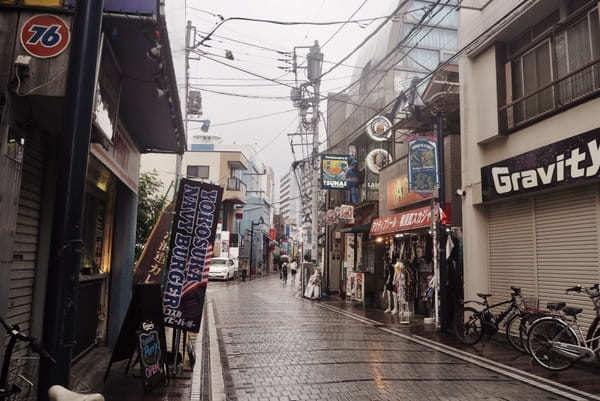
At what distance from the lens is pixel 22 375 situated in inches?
192

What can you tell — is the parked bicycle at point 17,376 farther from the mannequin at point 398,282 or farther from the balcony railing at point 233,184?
the balcony railing at point 233,184

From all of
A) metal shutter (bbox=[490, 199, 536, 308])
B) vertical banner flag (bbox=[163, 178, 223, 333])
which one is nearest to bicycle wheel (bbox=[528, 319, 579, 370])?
metal shutter (bbox=[490, 199, 536, 308])

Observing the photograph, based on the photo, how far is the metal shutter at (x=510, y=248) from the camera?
34.3 ft

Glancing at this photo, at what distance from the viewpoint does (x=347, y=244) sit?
75.9ft

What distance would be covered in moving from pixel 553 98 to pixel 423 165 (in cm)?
368

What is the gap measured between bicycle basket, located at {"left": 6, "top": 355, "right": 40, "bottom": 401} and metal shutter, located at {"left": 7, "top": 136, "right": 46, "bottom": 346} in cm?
50

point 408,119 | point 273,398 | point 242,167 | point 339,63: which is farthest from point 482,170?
point 242,167

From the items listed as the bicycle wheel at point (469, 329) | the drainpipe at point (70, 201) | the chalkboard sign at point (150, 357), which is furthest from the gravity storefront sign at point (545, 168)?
the drainpipe at point (70, 201)

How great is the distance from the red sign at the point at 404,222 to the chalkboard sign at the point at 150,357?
8.93 meters

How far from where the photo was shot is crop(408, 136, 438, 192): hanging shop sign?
504 inches

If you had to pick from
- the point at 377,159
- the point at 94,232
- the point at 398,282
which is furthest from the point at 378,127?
the point at 94,232

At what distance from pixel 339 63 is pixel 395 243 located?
7.08 m

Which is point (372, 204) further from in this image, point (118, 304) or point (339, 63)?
point (118, 304)

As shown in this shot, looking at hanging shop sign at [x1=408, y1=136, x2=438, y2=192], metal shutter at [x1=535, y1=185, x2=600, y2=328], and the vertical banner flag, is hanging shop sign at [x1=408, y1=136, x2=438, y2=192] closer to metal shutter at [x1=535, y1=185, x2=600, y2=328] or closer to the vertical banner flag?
metal shutter at [x1=535, y1=185, x2=600, y2=328]
